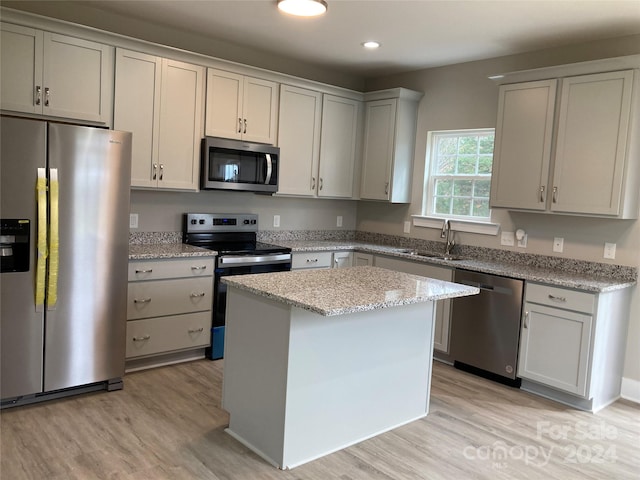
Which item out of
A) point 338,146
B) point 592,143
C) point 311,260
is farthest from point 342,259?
point 592,143

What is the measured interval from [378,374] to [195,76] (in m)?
2.62

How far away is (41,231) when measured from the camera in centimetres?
286

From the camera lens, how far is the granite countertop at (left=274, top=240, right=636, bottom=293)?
134 inches

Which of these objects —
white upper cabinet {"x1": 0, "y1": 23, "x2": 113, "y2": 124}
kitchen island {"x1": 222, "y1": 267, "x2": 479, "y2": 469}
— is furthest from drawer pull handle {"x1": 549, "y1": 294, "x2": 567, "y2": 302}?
white upper cabinet {"x1": 0, "y1": 23, "x2": 113, "y2": 124}

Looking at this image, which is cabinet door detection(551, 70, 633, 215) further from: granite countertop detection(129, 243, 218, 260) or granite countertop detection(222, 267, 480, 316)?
granite countertop detection(129, 243, 218, 260)

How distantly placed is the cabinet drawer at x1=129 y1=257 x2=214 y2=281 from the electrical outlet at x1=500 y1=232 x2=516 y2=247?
7.90 feet

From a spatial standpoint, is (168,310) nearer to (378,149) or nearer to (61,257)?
(61,257)

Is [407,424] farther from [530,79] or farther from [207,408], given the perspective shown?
[530,79]

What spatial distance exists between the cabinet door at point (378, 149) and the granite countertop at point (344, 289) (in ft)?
6.34

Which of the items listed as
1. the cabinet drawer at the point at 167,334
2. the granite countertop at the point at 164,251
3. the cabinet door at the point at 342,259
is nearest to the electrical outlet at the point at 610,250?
the cabinet door at the point at 342,259

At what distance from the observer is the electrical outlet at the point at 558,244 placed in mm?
3977

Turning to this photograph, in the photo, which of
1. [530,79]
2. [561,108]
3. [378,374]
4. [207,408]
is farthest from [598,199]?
[207,408]

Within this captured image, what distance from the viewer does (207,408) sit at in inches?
124

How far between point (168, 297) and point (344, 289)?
1.65 meters
